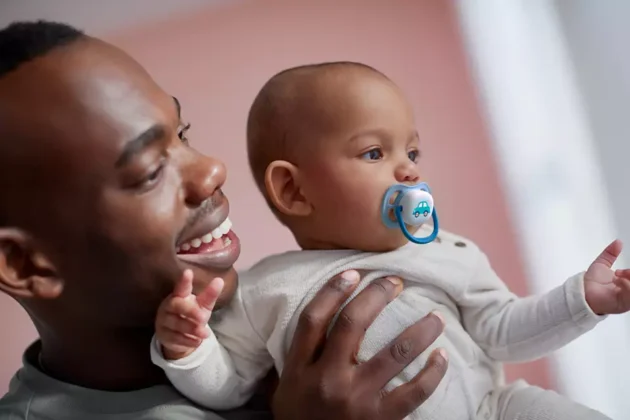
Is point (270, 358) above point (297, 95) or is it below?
below

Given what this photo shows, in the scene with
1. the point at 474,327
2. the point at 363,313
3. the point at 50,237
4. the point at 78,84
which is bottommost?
the point at 474,327

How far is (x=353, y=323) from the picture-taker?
2.67ft

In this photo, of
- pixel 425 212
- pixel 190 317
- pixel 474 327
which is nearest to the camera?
pixel 190 317

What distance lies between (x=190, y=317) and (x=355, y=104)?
0.38 meters

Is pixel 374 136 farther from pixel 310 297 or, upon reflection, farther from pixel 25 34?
pixel 25 34

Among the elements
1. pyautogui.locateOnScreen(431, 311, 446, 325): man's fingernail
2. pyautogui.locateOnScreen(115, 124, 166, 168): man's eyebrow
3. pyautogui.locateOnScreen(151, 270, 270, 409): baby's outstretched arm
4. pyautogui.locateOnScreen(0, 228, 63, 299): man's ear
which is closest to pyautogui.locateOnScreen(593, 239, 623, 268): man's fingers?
pyautogui.locateOnScreen(431, 311, 446, 325): man's fingernail

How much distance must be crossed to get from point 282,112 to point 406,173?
0.67ft

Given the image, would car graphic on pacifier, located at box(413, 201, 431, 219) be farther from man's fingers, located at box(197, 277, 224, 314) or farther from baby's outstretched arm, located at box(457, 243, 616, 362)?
man's fingers, located at box(197, 277, 224, 314)

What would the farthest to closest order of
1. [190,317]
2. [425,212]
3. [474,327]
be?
1. [474,327]
2. [425,212]
3. [190,317]

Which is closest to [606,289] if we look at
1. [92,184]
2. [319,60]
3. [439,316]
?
[439,316]

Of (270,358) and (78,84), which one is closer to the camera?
(78,84)

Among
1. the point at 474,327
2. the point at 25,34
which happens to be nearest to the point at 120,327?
the point at 25,34

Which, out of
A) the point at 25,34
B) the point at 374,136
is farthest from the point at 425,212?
the point at 25,34

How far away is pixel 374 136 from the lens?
0.89 m
